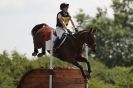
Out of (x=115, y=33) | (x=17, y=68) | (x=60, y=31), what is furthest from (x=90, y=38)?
(x=115, y=33)

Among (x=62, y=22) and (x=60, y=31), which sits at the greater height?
(x=62, y=22)

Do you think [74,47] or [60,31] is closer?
[74,47]

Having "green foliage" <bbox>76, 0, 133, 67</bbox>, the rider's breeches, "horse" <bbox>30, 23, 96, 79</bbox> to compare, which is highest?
"green foliage" <bbox>76, 0, 133, 67</bbox>

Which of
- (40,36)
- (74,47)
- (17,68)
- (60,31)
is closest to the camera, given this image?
(74,47)

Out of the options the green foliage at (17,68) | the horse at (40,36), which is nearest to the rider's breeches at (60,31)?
the horse at (40,36)

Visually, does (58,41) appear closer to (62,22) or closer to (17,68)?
(62,22)

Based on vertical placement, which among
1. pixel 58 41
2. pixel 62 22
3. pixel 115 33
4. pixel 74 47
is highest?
pixel 115 33

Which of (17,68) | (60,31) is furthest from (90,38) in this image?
(17,68)

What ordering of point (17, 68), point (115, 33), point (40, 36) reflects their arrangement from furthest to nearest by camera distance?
point (115, 33)
point (17, 68)
point (40, 36)

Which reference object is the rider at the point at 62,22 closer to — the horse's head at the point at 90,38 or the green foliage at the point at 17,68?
the horse's head at the point at 90,38

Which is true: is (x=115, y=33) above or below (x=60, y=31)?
above

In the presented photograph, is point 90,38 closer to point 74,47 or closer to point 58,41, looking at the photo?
point 74,47

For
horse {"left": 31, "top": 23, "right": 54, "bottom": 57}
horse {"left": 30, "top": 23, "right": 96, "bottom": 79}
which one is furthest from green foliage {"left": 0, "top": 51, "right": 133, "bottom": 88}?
horse {"left": 30, "top": 23, "right": 96, "bottom": 79}

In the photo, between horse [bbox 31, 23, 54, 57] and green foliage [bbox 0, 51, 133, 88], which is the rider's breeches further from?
green foliage [bbox 0, 51, 133, 88]
